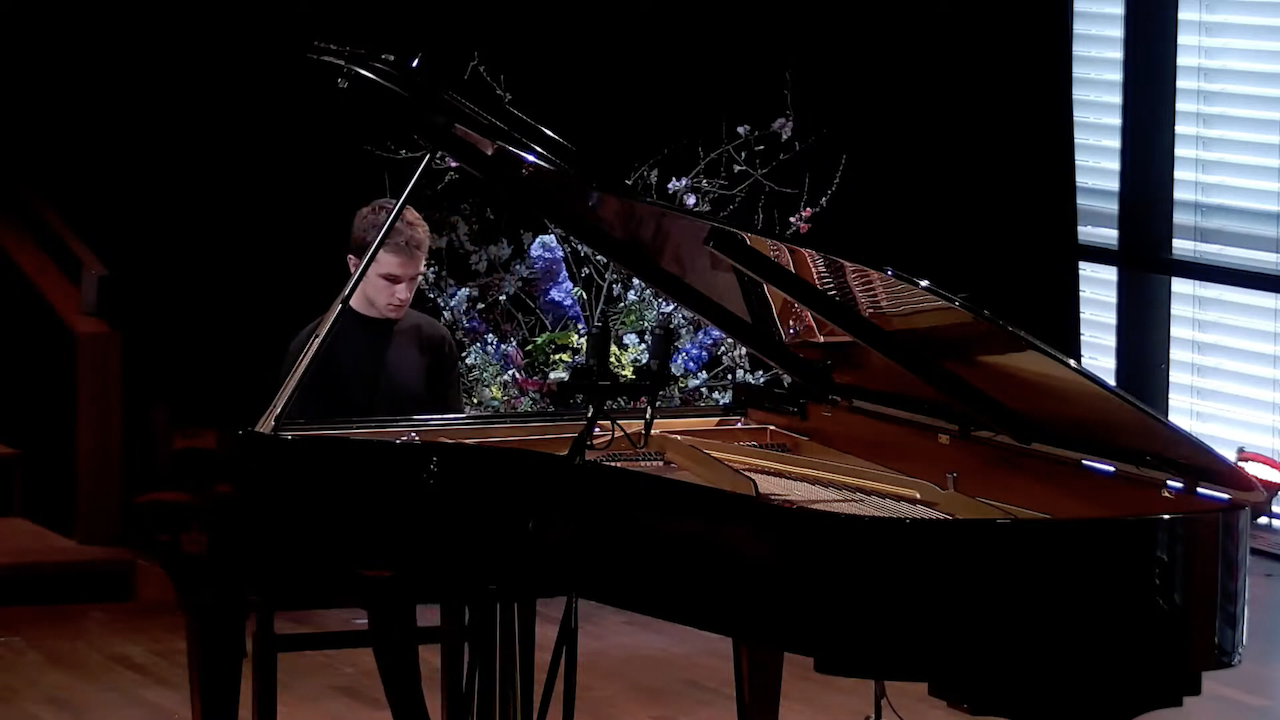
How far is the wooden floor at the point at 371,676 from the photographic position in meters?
3.77

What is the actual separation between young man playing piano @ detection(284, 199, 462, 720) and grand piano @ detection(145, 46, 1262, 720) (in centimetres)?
51

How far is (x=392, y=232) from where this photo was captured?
3561 millimetres

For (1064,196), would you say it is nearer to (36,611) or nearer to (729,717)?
(729,717)

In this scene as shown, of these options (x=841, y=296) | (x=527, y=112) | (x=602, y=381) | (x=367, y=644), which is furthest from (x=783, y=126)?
(x=602, y=381)

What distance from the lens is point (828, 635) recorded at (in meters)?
2.36

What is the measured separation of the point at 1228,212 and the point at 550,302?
97.7 inches

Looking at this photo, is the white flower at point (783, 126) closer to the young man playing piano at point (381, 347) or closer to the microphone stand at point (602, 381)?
the young man playing piano at point (381, 347)

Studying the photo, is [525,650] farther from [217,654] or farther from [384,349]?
[384,349]

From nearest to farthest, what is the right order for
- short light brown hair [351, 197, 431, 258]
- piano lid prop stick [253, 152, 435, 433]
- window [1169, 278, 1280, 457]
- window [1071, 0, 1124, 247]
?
piano lid prop stick [253, 152, 435, 433] → short light brown hair [351, 197, 431, 258] → window [1169, 278, 1280, 457] → window [1071, 0, 1124, 247]

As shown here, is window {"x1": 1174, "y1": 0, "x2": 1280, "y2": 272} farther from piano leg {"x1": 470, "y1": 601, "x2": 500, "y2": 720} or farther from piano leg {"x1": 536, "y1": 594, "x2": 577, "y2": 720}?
piano leg {"x1": 470, "y1": 601, "x2": 500, "y2": 720}

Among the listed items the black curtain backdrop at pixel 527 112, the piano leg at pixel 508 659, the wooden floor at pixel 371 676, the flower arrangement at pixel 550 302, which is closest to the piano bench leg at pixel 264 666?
the piano leg at pixel 508 659

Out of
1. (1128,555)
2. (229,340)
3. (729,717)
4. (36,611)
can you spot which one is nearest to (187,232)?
(229,340)

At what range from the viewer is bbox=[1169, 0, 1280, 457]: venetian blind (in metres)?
5.30

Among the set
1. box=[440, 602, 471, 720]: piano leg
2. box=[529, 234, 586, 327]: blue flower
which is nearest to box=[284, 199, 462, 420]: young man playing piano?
box=[440, 602, 471, 720]: piano leg
